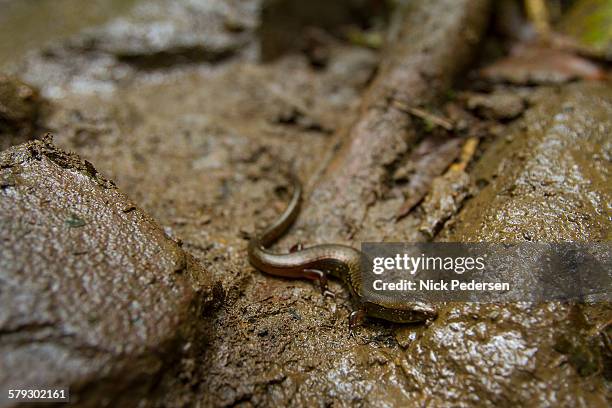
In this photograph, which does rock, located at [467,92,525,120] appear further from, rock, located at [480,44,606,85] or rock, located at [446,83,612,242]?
rock, located at [480,44,606,85]

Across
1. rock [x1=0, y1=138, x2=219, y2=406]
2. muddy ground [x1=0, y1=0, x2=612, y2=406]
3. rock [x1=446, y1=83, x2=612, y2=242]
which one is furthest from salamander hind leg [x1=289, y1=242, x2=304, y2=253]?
rock [x1=446, y1=83, x2=612, y2=242]

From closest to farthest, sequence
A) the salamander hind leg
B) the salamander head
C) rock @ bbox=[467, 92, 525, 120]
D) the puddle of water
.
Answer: the salamander head
the salamander hind leg
rock @ bbox=[467, 92, 525, 120]
the puddle of water

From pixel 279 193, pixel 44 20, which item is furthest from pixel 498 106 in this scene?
pixel 44 20

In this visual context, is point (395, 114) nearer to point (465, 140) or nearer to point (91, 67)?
point (465, 140)

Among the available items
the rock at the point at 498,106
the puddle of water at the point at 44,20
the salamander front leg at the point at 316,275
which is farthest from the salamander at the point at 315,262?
the puddle of water at the point at 44,20

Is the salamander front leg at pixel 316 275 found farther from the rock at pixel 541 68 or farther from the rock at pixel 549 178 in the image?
the rock at pixel 541 68

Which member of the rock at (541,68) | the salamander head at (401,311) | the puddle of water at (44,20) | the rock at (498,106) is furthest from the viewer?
the puddle of water at (44,20)
